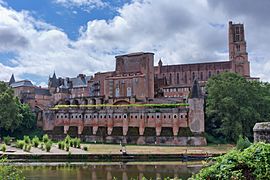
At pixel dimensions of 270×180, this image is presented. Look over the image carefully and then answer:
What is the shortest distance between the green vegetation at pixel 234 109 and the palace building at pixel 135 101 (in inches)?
93.9

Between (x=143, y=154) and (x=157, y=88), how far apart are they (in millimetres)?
42812

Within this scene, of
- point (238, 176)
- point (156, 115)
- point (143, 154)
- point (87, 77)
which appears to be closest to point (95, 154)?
point (143, 154)

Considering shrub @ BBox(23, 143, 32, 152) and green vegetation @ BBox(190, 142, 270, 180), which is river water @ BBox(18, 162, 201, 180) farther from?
green vegetation @ BBox(190, 142, 270, 180)

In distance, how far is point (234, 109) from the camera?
50688 mm

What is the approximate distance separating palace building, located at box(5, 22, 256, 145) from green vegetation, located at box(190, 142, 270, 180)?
4511cm

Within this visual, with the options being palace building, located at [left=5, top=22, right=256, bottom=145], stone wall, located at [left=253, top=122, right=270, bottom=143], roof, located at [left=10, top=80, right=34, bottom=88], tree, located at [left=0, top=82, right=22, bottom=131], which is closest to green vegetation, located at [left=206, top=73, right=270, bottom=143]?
palace building, located at [left=5, top=22, right=256, bottom=145]

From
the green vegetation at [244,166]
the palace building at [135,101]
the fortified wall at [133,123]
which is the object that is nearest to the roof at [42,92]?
the palace building at [135,101]

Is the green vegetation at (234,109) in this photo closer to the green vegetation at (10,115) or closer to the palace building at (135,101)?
the palace building at (135,101)

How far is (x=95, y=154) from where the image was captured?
3991cm

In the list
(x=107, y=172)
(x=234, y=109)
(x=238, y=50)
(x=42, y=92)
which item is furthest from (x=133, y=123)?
(x=238, y=50)

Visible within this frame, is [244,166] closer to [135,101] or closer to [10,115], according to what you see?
[10,115]

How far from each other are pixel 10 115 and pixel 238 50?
196 ft

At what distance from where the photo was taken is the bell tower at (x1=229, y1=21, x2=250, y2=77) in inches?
3465

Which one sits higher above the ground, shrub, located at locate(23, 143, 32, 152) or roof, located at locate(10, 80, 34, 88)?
roof, located at locate(10, 80, 34, 88)
